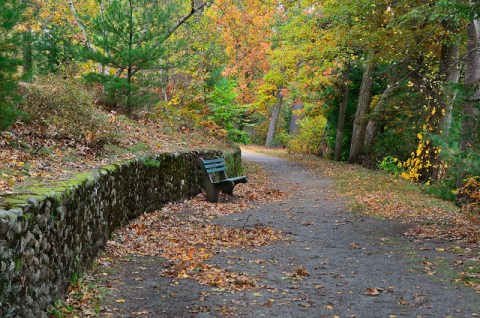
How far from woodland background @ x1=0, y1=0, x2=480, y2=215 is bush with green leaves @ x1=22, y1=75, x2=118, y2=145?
2cm

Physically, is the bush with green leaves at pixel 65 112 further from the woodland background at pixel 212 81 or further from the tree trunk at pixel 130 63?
the tree trunk at pixel 130 63

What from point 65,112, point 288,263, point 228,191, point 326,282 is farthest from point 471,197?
point 65,112

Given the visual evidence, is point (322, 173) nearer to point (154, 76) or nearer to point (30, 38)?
point (154, 76)

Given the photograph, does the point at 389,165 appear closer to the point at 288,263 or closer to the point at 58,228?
the point at 288,263

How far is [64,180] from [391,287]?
3787 mm

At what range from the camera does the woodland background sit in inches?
307

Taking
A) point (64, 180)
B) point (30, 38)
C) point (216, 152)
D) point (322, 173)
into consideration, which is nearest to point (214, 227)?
point (64, 180)

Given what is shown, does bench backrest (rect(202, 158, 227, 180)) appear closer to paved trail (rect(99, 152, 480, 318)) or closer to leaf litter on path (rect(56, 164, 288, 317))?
leaf litter on path (rect(56, 164, 288, 317))

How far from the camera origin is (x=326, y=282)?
567 centimetres

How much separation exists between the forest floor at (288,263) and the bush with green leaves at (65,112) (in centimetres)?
175

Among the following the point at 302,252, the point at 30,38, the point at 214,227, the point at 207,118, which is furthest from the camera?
the point at 207,118

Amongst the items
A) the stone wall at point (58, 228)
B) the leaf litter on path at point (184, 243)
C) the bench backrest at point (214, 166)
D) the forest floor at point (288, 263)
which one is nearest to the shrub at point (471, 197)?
the forest floor at point (288, 263)

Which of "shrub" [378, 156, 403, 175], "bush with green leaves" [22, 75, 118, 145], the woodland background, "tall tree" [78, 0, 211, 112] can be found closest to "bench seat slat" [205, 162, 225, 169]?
the woodland background

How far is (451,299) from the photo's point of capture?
5043mm
